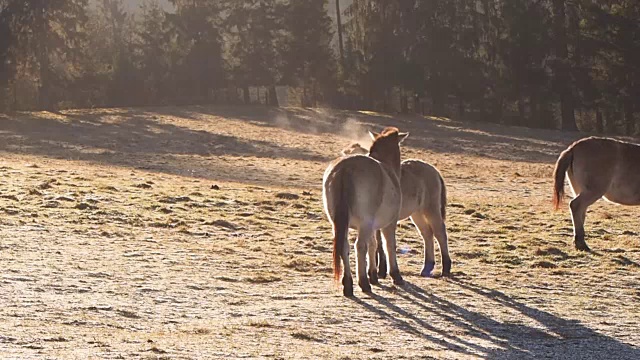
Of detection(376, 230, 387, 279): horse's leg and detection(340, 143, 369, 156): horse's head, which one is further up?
detection(340, 143, 369, 156): horse's head

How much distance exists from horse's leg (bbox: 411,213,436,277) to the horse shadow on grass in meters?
1.37

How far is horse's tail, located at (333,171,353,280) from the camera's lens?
1063 centimetres

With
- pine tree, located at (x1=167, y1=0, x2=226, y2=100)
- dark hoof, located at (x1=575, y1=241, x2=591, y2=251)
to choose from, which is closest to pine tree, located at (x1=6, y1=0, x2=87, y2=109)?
pine tree, located at (x1=167, y1=0, x2=226, y2=100)

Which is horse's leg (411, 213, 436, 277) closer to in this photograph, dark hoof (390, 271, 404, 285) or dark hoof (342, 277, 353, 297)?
dark hoof (390, 271, 404, 285)

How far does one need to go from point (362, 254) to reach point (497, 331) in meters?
1.97

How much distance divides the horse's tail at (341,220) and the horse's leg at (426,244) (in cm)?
216

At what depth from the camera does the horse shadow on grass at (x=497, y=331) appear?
8.81 m

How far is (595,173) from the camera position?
15.0 m

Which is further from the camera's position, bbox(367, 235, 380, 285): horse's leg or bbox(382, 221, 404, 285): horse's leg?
bbox(382, 221, 404, 285): horse's leg

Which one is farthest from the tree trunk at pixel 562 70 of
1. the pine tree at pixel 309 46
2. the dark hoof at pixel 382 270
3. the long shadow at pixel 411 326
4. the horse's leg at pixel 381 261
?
the long shadow at pixel 411 326

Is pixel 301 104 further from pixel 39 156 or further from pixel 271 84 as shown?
pixel 39 156

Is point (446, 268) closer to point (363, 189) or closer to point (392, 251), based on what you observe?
point (392, 251)

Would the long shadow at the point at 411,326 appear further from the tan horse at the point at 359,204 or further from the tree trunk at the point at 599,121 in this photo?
the tree trunk at the point at 599,121

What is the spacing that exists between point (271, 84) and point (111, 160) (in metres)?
31.4
